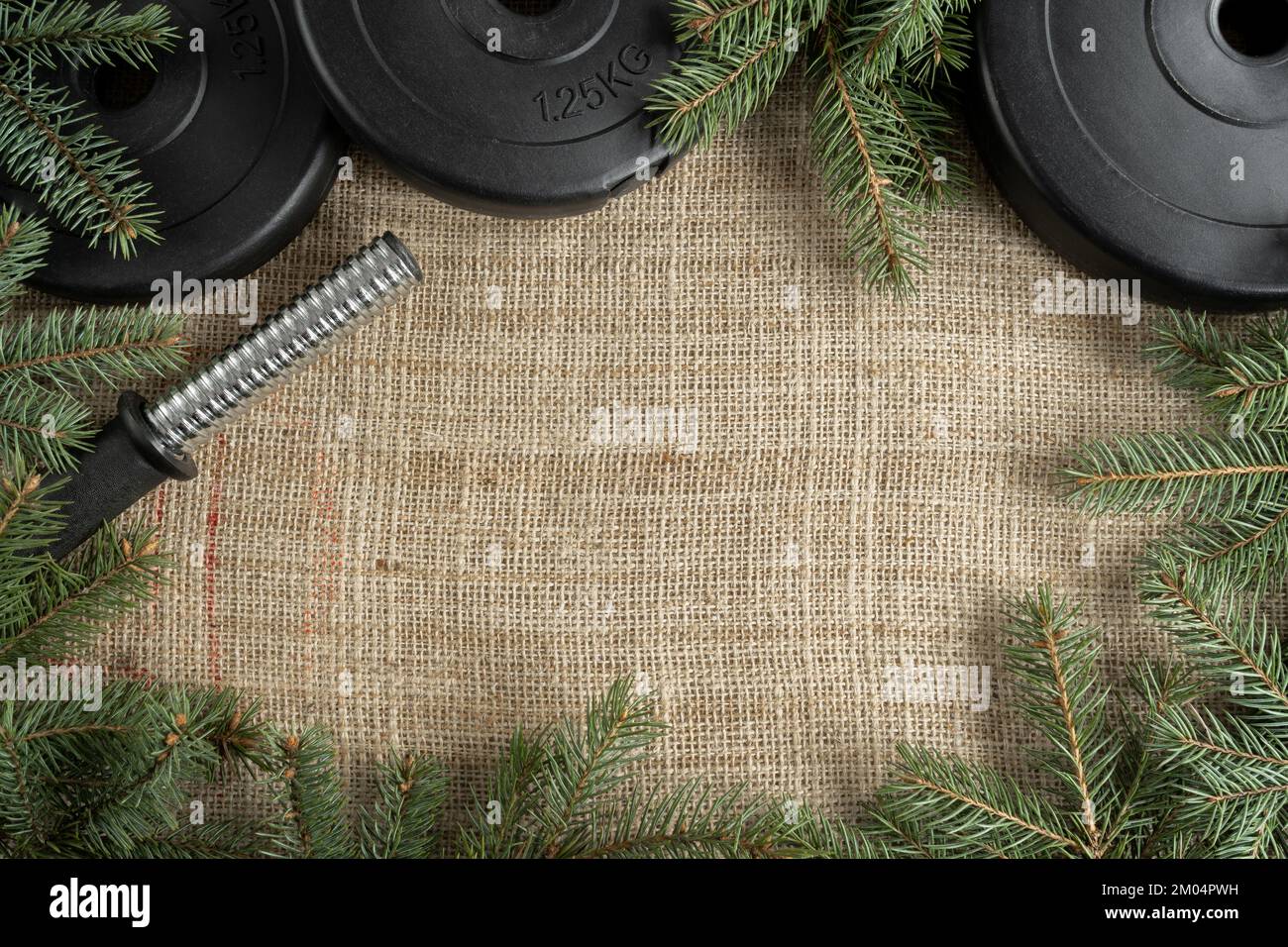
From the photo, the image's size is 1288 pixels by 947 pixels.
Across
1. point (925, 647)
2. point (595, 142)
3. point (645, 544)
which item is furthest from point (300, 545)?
point (925, 647)

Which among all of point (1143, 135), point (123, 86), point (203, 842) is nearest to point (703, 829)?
point (203, 842)

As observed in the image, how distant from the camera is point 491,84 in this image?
2.03ft

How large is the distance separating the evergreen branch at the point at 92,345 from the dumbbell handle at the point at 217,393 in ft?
0.12

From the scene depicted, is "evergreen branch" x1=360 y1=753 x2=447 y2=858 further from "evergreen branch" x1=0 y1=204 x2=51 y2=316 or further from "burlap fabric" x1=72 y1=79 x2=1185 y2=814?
"evergreen branch" x1=0 y1=204 x2=51 y2=316

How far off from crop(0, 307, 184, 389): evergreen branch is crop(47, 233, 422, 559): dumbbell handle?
0.12 ft

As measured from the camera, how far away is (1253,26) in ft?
2.26

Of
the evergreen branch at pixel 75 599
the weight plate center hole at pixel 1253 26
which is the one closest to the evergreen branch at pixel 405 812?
the evergreen branch at pixel 75 599

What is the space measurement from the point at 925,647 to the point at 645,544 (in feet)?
0.71

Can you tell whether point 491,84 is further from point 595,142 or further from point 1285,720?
point 1285,720

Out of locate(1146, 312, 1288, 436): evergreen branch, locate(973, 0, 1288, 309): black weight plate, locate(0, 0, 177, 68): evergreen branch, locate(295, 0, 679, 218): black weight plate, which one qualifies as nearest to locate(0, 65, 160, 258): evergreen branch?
locate(0, 0, 177, 68): evergreen branch

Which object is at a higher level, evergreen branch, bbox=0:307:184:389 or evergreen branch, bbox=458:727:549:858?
evergreen branch, bbox=0:307:184:389

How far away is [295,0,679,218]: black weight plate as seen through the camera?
2.01ft
